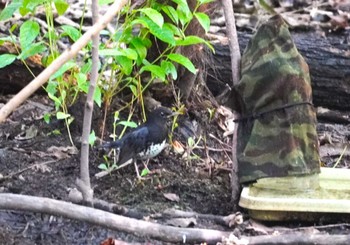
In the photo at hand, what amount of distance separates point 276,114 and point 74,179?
48.2 inches

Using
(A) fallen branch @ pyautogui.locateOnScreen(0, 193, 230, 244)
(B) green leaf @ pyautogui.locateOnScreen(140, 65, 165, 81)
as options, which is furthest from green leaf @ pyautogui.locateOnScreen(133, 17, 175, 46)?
(A) fallen branch @ pyautogui.locateOnScreen(0, 193, 230, 244)

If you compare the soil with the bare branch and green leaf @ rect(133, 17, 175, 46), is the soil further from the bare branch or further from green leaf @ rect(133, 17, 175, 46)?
green leaf @ rect(133, 17, 175, 46)

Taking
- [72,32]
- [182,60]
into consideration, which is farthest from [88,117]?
[182,60]

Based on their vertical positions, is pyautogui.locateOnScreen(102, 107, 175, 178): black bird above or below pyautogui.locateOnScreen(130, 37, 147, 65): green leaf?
below

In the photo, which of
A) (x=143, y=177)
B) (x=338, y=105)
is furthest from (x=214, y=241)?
(x=338, y=105)

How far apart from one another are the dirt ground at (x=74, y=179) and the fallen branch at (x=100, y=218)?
2.3 inches

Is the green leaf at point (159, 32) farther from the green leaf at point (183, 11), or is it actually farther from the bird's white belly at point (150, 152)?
the bird's white belly at point (150, 152)

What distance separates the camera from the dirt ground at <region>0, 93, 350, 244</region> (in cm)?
365

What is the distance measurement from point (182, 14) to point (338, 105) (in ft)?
8.00

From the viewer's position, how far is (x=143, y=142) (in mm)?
4508

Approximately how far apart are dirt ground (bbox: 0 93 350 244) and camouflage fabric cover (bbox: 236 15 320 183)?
31 cm

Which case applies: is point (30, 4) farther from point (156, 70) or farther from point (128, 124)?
point (128, 124)

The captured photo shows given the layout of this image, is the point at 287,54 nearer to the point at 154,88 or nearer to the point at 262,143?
the point at 262,143

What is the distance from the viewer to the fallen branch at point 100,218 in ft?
11.2
